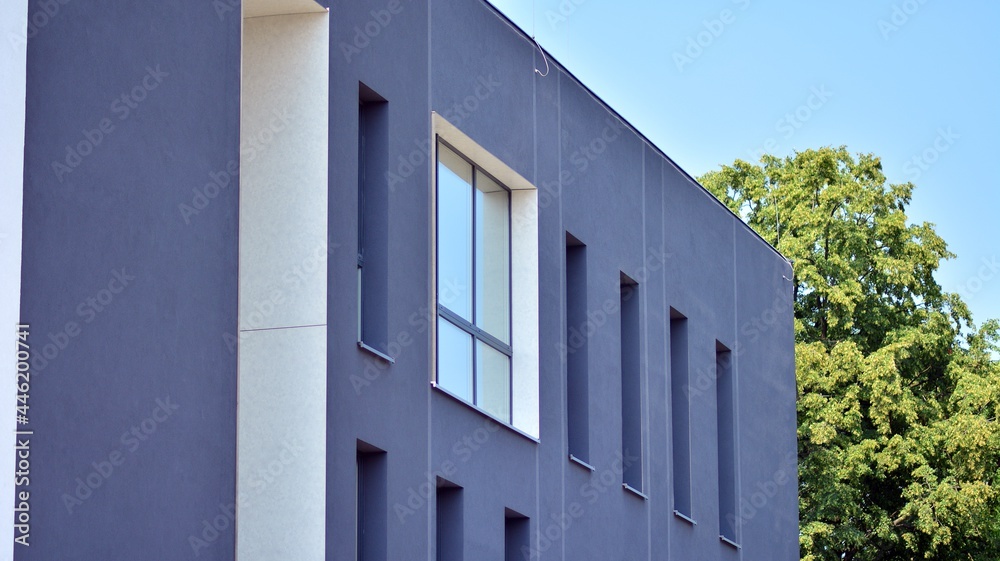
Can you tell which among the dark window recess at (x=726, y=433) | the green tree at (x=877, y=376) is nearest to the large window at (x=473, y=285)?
the dark window recess at (x=726, y=433)

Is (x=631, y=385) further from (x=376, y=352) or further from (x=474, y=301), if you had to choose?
(x=376, y=352)

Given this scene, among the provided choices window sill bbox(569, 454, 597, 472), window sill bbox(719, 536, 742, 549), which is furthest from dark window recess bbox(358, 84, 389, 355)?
window sill bbox(719, 536, 742, 549)

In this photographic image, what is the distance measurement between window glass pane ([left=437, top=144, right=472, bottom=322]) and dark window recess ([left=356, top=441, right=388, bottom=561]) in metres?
2.37

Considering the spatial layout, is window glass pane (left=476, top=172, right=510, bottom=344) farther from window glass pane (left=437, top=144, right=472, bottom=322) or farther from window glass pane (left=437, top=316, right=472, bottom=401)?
window glass pane (left=437, top=316, right=472, bottom=401)

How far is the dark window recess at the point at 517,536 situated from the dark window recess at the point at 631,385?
3.28 meters

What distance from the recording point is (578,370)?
1922 centimetres

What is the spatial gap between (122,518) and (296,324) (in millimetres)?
3678

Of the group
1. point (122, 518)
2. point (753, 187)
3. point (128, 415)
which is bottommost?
point (122, 518)

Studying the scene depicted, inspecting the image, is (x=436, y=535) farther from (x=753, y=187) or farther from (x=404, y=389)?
(x=753, y=187)

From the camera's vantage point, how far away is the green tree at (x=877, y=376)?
35.3 m

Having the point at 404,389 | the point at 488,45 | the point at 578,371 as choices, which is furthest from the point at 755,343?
the point at 404,389

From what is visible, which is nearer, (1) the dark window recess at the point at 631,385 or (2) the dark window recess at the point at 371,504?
(2) the dark window recess at the point at 371,504

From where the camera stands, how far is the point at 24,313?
32.1 ft

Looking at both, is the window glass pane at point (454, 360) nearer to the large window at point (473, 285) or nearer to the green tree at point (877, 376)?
the large window at point (473, 285)
